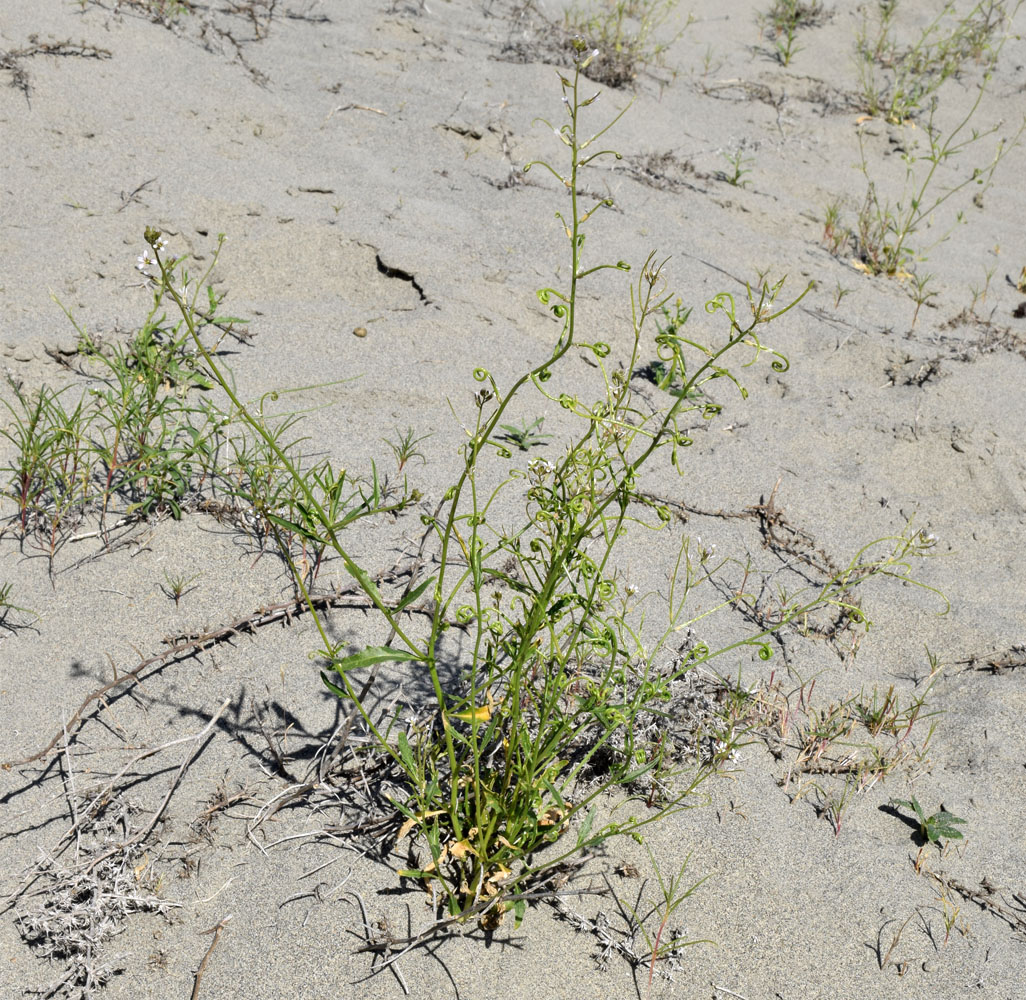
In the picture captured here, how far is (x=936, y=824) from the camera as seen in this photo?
1986 millimetres

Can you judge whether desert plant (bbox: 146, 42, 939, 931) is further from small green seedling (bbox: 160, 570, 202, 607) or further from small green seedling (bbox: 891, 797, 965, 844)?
small green seedling (bbox: 891, 797, 965, 844)

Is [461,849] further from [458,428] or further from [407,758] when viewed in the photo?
[458,428]

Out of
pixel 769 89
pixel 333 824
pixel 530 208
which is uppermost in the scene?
pixel 769 89

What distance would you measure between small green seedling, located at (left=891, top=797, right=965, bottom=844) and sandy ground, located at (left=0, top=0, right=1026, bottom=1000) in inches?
1.7

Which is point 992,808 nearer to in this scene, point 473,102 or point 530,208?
point 530,208

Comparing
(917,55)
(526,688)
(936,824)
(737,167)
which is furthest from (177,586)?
(917,55)

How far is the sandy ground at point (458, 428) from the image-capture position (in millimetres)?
1750

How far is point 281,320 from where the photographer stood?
3184 millimetres

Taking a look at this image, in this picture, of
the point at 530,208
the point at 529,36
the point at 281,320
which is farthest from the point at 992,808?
the point at 529,36

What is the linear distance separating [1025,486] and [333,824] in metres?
2.55

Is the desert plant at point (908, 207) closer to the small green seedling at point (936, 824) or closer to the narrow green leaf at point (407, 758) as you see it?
the small green seedling at point (936, 824)

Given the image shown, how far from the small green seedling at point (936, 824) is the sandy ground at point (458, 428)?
0.14ft

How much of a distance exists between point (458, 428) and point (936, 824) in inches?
67.3

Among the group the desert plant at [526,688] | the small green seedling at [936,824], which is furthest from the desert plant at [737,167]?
the small green seedling at [936,824]
